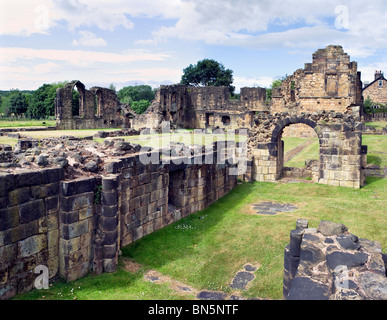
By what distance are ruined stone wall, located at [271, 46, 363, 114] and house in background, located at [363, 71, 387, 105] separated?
45923mm

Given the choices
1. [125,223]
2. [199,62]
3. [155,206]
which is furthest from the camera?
[199,62]

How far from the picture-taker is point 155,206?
971cm

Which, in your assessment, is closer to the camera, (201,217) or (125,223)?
(125,223)

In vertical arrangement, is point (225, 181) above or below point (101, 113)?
below

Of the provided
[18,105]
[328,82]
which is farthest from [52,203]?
[18,105]

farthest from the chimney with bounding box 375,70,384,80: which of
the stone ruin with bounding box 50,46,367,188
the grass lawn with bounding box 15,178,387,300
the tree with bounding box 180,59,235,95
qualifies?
the grass lawn with bounding box 15,178,387,300

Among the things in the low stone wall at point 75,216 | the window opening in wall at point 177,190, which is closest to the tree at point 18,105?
the window opening in wall at point 177,190

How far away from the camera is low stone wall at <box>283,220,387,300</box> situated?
436 cm

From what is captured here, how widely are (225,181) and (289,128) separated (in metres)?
18.9

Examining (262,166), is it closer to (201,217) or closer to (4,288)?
(201,217)

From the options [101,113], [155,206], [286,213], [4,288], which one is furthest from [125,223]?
[101,113]

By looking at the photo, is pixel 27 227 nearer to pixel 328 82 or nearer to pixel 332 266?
pixel 332 266

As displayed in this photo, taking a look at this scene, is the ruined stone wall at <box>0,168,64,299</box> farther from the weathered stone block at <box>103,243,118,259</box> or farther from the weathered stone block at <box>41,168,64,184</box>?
the weathered stone block at <box>103,243,118,259</box>

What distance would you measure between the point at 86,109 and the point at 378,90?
5981cm
